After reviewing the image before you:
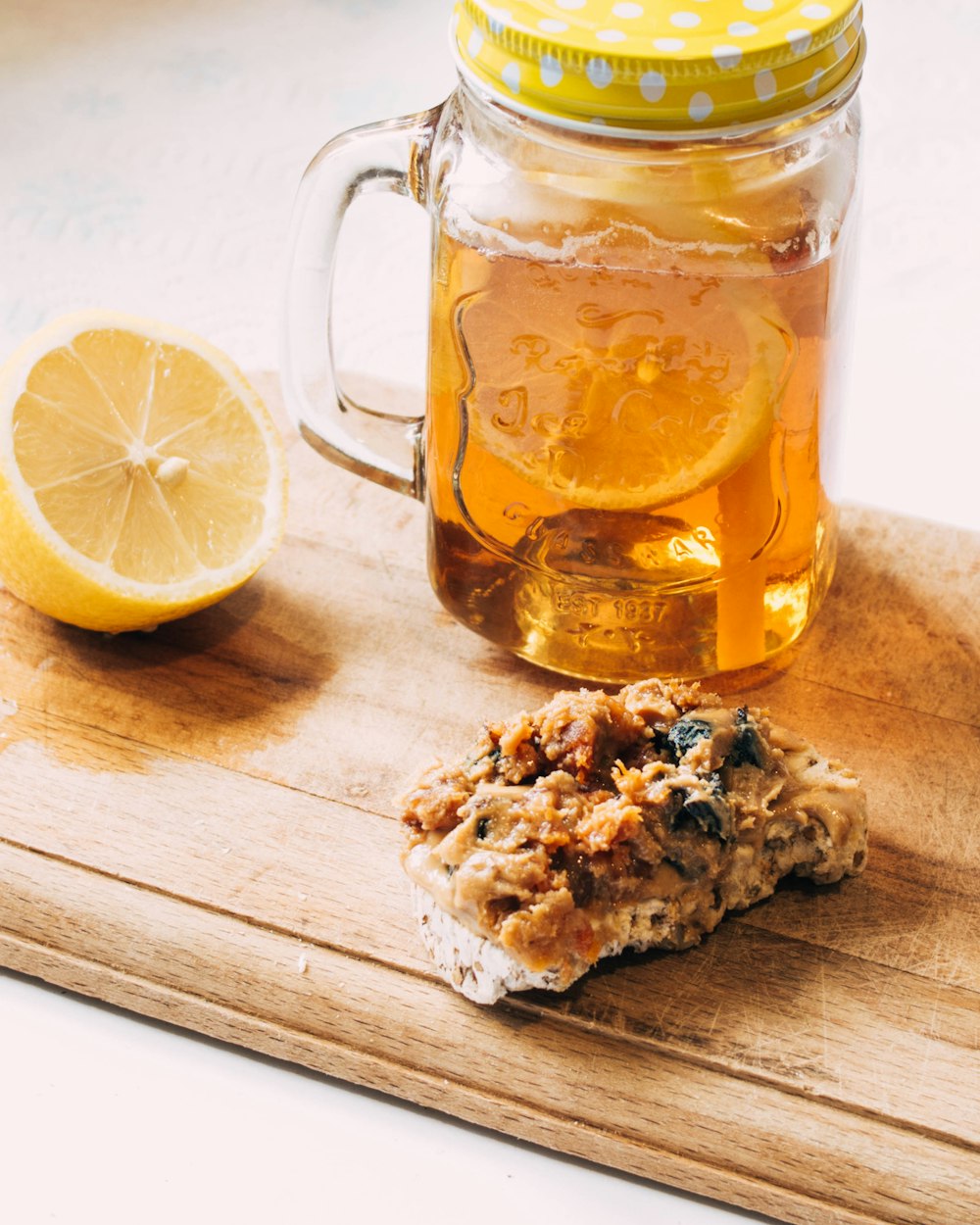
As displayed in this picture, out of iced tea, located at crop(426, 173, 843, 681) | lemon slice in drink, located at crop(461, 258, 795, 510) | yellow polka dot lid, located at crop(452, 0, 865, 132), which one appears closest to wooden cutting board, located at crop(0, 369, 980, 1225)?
iced tea, located at crop(426, 173, 843, 681)

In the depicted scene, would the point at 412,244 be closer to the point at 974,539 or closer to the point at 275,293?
the point at 275,293

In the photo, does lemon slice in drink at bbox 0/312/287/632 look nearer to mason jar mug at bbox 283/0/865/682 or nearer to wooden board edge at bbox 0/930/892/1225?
mason jar mug at bbox 283/0/865/682

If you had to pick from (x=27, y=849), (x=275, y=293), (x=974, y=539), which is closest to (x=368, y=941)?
(x=27, y=849)

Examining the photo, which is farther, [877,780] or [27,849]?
[877,780]

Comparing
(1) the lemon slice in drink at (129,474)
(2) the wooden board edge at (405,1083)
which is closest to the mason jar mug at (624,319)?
(1) the lemon slice in drink at (129,474)

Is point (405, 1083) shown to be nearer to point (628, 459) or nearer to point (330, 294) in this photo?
point (628, 459)
